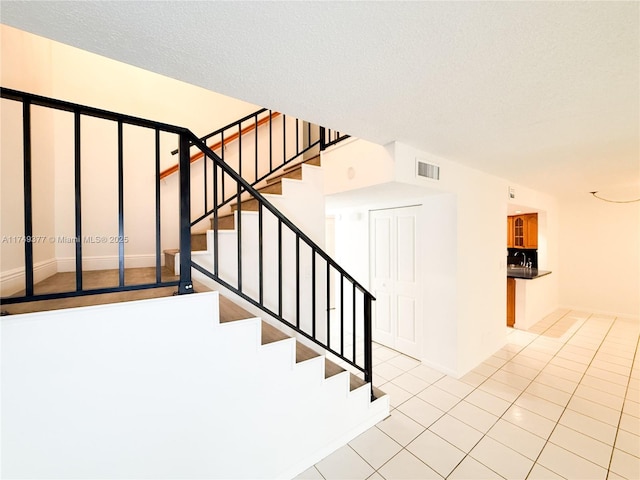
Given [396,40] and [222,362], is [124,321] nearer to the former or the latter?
[222,362]

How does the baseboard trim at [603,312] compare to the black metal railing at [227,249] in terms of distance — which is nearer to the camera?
the black metal railing at [227,249]

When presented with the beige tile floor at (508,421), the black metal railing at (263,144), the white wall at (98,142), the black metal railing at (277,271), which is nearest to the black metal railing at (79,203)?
the white wall at (98,142)

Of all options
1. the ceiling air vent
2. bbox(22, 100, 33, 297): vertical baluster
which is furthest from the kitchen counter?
bbox(22, 100, 33, 297): vertical baluster

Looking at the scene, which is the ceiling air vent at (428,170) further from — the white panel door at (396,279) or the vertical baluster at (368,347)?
the vertical baluster at (368,347)

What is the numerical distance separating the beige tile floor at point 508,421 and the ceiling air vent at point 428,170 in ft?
7.35

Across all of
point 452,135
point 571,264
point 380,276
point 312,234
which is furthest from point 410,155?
point 571,264

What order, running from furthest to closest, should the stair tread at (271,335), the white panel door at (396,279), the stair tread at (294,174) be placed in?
the white panel door at (396,279) < the stair tread at (294,174) < the stair tread at (271,335)

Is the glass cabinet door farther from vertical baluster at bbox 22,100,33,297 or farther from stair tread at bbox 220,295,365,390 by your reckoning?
vertical baluster at bbox 22,100,33,297

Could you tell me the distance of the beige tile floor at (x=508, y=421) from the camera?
5.99ft

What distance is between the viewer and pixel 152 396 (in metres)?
1.29

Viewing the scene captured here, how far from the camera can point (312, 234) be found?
3.00 metres

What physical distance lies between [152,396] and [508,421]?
2810 millimetres

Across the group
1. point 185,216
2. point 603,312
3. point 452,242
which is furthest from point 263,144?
point 603,312

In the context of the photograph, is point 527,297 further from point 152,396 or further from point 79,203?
point 79,203
